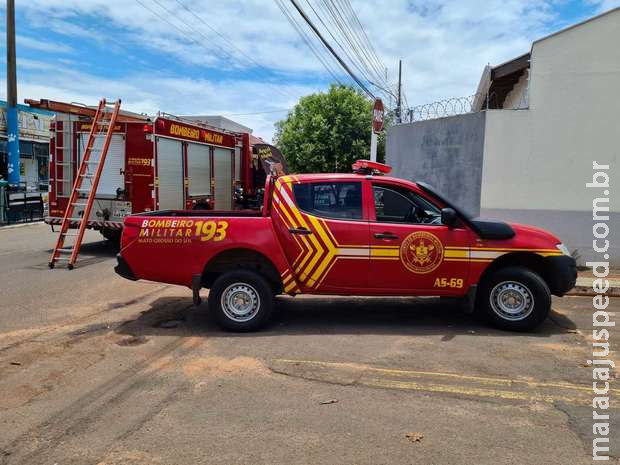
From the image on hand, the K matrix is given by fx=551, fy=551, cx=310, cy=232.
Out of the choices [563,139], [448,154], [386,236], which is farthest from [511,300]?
[448,154]

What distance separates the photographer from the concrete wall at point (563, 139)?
9.60 m

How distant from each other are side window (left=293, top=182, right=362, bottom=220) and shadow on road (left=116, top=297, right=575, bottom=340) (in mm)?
1334

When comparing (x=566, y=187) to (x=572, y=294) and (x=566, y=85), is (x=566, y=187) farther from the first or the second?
(x=572, y=294)

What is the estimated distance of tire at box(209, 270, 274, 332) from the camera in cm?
609

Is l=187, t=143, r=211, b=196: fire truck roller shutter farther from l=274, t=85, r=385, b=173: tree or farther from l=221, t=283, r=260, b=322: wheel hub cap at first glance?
l=274, t=85, r=385, b=173: tree

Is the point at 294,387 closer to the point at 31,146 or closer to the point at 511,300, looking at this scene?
the point at 511,300

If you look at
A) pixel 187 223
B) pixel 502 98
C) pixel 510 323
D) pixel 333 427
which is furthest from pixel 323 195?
pixel 502 98

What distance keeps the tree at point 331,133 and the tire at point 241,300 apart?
2402cm

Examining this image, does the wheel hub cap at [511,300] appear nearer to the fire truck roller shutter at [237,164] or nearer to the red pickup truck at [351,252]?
the red pickup truck at [351,252]

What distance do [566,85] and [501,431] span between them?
7884 mm

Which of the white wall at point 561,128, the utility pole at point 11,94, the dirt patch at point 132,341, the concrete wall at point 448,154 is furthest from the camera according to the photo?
the utility pole at point 11,94

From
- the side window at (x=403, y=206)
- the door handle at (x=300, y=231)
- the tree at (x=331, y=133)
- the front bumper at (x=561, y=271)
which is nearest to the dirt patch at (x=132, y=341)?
the door handle at (x=300, y=231)

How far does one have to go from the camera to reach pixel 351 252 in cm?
608

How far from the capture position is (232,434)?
3.69 metres
